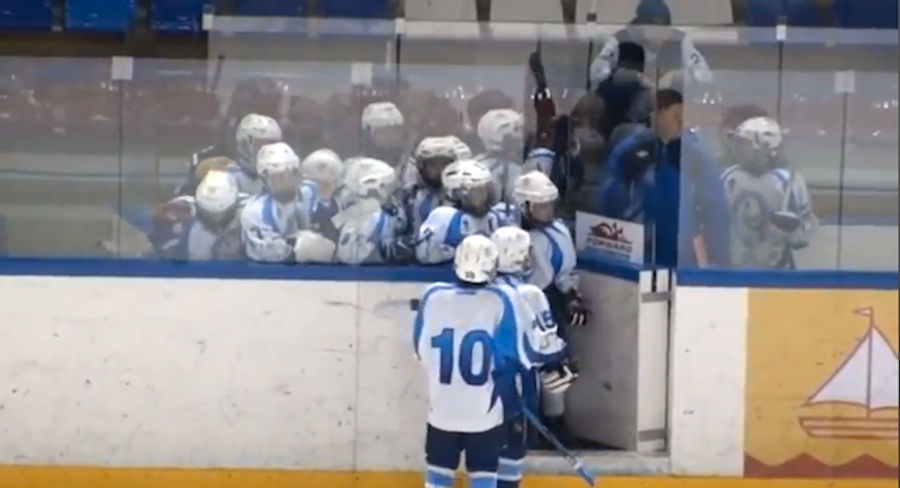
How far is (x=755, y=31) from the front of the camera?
412 inches

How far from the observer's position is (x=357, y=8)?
10.9m

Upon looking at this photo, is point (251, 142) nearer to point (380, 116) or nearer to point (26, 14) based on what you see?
point (380, 116)

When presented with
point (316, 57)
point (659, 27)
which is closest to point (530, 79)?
point (316, 57)

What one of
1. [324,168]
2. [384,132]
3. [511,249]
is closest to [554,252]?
[511,249]

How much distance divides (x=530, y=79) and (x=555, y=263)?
1.08 metres

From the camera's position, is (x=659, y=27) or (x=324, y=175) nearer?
(x=324, y=175)

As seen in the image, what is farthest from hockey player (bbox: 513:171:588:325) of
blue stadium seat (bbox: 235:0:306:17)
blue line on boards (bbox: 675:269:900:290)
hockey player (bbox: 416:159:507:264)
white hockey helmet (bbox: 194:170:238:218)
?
→ blue stadium seat (bbox: 235:0:306:17)

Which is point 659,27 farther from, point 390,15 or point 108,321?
point 108,321

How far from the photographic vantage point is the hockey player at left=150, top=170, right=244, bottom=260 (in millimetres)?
6656

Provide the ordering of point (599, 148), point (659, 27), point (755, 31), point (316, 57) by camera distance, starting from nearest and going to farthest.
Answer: point (599, 148) < point (316, 57) < point (659, 27) < point (755, 31)

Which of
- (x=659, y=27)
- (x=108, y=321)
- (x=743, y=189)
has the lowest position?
(x=108, y=321)

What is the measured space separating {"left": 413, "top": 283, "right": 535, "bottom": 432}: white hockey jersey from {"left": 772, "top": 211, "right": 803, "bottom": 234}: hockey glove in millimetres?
1054

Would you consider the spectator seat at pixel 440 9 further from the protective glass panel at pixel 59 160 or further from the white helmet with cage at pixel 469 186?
the white helmet with cage at pixel 469 186

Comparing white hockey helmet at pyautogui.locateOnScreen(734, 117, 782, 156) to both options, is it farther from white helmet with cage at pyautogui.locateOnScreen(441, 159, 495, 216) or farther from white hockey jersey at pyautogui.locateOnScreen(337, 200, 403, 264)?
white hockey jersey at pyautogui.locateOnScreen(337, 200, 403, 264)
